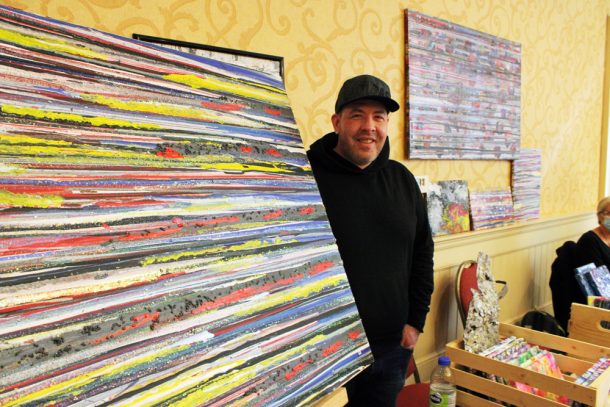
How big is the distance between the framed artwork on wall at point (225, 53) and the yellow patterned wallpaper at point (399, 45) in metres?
0.03

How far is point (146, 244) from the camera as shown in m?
0.53

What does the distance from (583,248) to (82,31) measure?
2631 mm

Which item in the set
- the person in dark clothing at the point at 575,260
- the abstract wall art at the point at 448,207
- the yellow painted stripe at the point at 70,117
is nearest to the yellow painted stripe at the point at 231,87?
the yellow painted stripe at the point at 70,117

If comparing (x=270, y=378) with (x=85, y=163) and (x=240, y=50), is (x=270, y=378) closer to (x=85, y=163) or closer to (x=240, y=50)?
(x=85, y=163)

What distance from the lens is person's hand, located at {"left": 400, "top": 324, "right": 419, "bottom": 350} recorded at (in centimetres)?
131

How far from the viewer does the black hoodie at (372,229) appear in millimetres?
1147

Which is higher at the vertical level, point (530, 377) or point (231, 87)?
point (231, 87)

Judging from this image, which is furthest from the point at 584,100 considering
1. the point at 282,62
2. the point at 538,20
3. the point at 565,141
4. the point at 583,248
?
the point at 282,62

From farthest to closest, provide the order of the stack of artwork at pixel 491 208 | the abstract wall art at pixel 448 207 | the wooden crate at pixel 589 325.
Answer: the stack of artwork at pixel 491 208, the abstract wall art at pixel 448 207, the wooden crate at pixel 589 325

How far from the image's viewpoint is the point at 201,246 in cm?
58

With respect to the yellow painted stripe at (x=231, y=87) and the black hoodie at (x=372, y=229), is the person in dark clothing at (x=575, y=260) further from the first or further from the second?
the yellow painted stripe at (x=231, y=87)

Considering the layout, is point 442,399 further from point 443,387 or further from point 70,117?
point 70,117

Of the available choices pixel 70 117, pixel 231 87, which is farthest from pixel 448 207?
pixel 70 117

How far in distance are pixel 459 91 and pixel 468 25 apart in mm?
372
